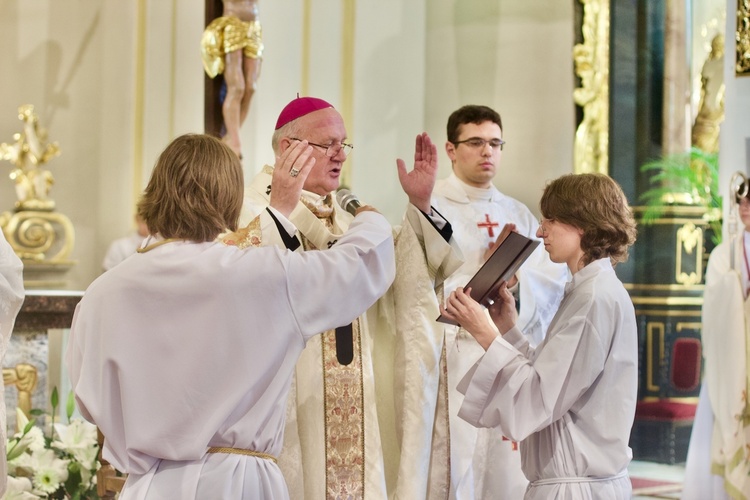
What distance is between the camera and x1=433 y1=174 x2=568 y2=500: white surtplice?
15.0 feet

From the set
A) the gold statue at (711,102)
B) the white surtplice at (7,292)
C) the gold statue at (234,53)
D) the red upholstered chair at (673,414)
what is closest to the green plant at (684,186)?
the gold statue at (711,102)

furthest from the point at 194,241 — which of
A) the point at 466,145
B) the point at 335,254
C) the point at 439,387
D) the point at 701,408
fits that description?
the point at 701,408

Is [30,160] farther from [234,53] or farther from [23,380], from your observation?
[23,380]

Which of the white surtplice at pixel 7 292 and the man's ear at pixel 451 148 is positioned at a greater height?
the man's ear at pixel 451 148

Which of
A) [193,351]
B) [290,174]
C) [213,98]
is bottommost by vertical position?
[193,351]

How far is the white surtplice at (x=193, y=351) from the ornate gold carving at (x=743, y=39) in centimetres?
406

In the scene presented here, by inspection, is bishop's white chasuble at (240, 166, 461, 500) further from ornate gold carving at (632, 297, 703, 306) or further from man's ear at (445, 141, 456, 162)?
ornate gold carving at (632, 297, 703, 306)

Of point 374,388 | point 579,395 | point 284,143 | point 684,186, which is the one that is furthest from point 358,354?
point 684,186

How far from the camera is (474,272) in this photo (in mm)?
4660

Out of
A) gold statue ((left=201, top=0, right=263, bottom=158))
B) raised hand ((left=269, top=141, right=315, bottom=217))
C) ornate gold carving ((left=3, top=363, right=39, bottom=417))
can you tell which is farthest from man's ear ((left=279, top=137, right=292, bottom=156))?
gold statue ((left=201, top=0, right=263, bottom=158))

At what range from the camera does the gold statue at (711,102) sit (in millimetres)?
8977

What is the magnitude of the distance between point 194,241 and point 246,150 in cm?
602

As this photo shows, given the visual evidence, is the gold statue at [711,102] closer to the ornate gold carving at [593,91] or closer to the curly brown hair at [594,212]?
the ornate gold carving at [593,91]

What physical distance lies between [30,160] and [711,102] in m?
5.58
